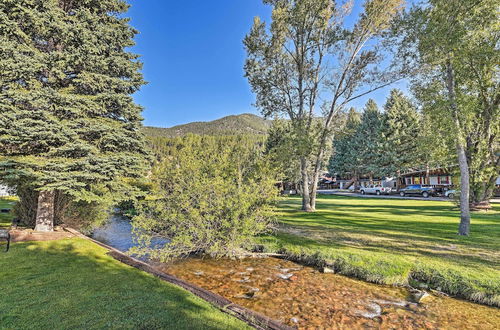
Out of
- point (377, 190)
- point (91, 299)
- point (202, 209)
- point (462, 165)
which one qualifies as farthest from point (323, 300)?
point (377, 190)

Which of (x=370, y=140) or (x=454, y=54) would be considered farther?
(x=370, y=140)

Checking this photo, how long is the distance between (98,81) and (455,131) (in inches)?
540

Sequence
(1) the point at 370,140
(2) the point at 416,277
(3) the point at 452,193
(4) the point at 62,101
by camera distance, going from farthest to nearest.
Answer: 1. (1) the point at 370,140
2. (3) the point at 452,193
3. (4) the point at 62,101
4. (2) the point at 416,277

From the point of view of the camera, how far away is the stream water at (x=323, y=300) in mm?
5250

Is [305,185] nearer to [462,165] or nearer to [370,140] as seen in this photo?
[462,165]

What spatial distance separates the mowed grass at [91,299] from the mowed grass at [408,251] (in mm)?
4875

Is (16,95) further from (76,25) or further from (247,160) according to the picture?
(247,160)

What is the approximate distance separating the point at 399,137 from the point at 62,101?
41378 millimetres

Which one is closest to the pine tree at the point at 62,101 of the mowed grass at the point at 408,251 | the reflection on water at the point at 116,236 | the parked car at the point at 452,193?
the reflection on water at the point at 116,236

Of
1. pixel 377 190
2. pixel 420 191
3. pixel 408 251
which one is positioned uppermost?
pixel 420 191

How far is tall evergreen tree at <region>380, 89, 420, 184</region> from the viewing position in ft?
124

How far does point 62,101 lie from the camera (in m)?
8.77

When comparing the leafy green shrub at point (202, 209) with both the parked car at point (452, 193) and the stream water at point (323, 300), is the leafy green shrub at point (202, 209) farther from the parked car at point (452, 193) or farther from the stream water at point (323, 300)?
the parked car at point (452, 193)

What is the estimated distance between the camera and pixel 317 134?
17391 millimetres
